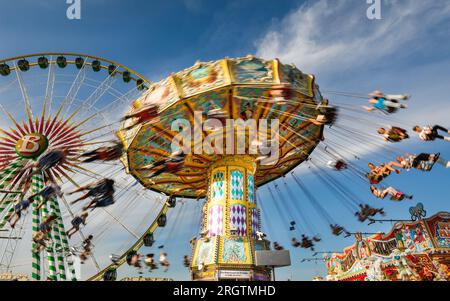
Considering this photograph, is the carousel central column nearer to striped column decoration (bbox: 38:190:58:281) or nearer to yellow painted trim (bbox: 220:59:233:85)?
yellow painted trim (bbox: 220:59:233:85)

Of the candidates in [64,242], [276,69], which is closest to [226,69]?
[276,69]

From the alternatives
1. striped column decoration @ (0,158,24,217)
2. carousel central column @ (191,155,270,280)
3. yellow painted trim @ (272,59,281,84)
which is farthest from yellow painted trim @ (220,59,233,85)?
striped column decoration @ (0,158,24,217)

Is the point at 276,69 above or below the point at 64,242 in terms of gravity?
above

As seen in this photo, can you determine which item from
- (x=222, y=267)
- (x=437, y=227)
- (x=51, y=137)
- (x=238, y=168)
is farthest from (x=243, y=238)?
(x=51, y=137)

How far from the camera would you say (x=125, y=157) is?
54.1 ft

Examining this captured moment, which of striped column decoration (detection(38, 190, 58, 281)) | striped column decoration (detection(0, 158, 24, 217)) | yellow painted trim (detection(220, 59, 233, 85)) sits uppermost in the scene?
yellow painted trim (detection(220, 59, 233, 85))

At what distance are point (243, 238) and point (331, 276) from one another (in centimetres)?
906

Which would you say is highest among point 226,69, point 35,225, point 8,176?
point 226,69

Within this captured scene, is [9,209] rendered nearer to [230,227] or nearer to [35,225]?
[35,225]

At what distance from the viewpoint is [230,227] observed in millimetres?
13820

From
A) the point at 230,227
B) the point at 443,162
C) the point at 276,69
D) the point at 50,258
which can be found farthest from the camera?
the point at 50,258

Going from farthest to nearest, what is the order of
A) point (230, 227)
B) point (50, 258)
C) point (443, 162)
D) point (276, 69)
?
point (50, 258) → point (230, 227) → point (276, 69) → point (443, 162)

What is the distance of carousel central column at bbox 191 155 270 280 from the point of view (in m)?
12.9

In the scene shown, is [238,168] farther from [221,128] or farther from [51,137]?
[51,137]
